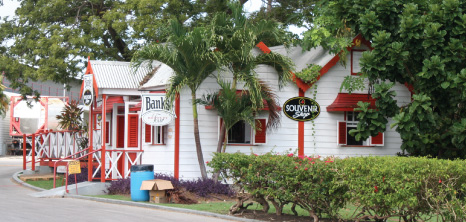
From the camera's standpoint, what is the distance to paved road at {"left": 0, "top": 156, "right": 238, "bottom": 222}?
12.9 meters

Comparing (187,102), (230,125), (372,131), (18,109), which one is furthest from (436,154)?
(18,109)

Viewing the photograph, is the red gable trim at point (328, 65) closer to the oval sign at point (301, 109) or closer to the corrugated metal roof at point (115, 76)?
the oval sign at point (301, 109)

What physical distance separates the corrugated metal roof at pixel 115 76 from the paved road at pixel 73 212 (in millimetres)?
4399

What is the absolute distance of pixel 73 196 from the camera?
1775 cm

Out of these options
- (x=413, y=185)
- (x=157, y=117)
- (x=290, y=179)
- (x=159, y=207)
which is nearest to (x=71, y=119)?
(x=157, y=117)

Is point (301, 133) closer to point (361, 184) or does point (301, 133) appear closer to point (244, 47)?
point (244, 47)

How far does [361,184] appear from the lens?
11.3m

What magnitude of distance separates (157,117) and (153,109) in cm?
28

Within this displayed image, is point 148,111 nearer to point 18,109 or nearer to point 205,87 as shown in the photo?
point 205,87

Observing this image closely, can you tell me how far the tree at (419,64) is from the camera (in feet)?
52.7

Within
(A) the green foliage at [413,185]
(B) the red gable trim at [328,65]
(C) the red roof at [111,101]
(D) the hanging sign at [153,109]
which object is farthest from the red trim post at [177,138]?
(A) the green foliage at [413,185]

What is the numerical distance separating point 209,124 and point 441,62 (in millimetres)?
7602

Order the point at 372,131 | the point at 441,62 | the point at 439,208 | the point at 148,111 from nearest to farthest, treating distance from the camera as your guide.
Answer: the point at 439,208 → the point at 441,62 → the point at 372,131 → the point at 148,111

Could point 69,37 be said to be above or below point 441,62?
above
